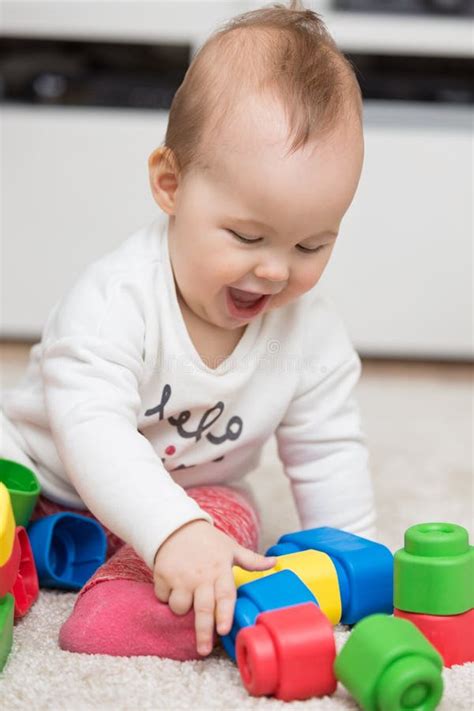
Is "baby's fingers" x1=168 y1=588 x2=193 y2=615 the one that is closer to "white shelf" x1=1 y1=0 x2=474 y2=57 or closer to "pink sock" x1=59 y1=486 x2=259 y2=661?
"pink sock" x1=59 y1=486 x2=259 y2=661

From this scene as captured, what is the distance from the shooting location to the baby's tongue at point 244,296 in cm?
86

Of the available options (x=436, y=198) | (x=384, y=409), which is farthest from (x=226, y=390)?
(x=436, y=198)

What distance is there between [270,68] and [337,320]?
0.92 ft

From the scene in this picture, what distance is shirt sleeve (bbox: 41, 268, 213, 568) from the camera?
0.74 m

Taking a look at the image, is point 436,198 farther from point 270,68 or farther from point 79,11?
point 270,68

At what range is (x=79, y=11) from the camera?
1743 millimetres

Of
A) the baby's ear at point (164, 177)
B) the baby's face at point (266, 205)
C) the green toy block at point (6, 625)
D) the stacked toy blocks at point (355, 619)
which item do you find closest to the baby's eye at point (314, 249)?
the baby's face at point (266, 205)

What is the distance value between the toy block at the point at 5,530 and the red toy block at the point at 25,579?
4.1 inches

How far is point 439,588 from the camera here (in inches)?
27.3

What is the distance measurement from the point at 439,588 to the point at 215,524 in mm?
228

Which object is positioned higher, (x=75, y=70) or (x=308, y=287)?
(x=308, y=287)

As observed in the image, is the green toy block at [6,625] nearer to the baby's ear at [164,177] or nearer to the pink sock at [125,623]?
the pink sock at [125,623]

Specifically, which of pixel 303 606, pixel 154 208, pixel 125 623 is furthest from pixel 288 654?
pixel 154 208

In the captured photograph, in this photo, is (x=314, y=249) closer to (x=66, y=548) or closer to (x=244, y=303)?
(x=244, y=303)
